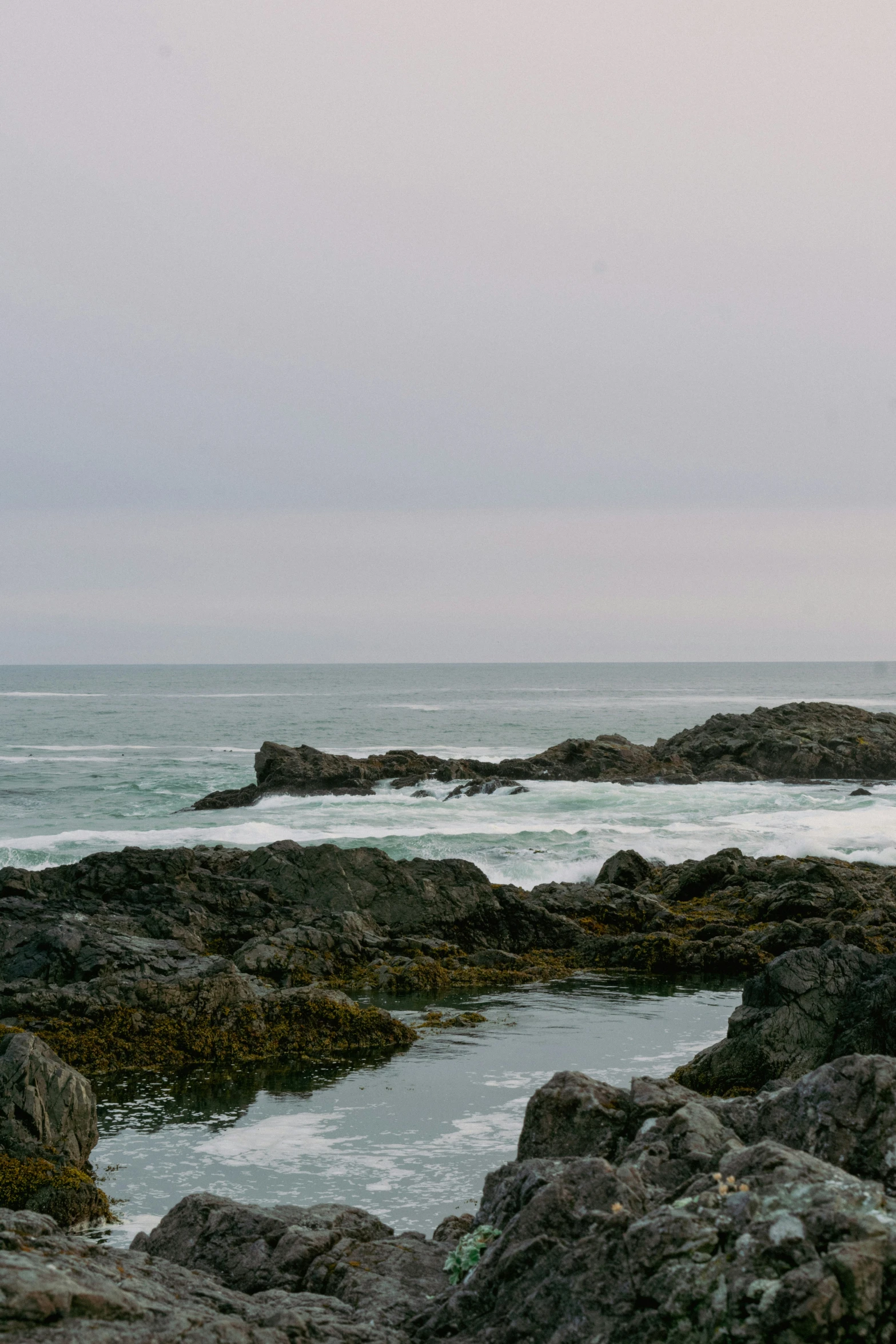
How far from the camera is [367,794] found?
148 feet

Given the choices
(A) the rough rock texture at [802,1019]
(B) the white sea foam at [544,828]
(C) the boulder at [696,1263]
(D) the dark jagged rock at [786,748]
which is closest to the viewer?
(C) the boulder at [696,1263]

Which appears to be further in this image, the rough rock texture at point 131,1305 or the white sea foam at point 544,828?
the white sea foam at point 544,828

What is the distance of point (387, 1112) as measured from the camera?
1186 cm

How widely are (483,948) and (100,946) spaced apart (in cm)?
717

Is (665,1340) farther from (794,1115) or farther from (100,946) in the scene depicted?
(100,946)

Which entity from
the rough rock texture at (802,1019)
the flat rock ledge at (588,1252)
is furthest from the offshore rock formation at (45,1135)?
the rough rock texture at (802,1019)

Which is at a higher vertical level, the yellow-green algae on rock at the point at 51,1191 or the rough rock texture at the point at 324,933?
the yellow-green algae on rock at the point at 51,1191

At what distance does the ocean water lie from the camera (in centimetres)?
3134

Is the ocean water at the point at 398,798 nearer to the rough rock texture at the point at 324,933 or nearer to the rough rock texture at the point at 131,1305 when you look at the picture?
the rough rock texture at the point at 324,933

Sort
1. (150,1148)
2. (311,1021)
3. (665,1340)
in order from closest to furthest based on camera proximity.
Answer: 1. (665,1340)
2. (150,1148)
3. (311,1021)

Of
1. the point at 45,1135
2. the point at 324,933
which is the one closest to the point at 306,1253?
the point at 45,1135

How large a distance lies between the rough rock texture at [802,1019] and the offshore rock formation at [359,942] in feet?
0.07

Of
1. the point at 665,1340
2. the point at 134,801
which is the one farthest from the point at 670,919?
the point at 134,801

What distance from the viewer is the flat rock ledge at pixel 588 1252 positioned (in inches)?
179
